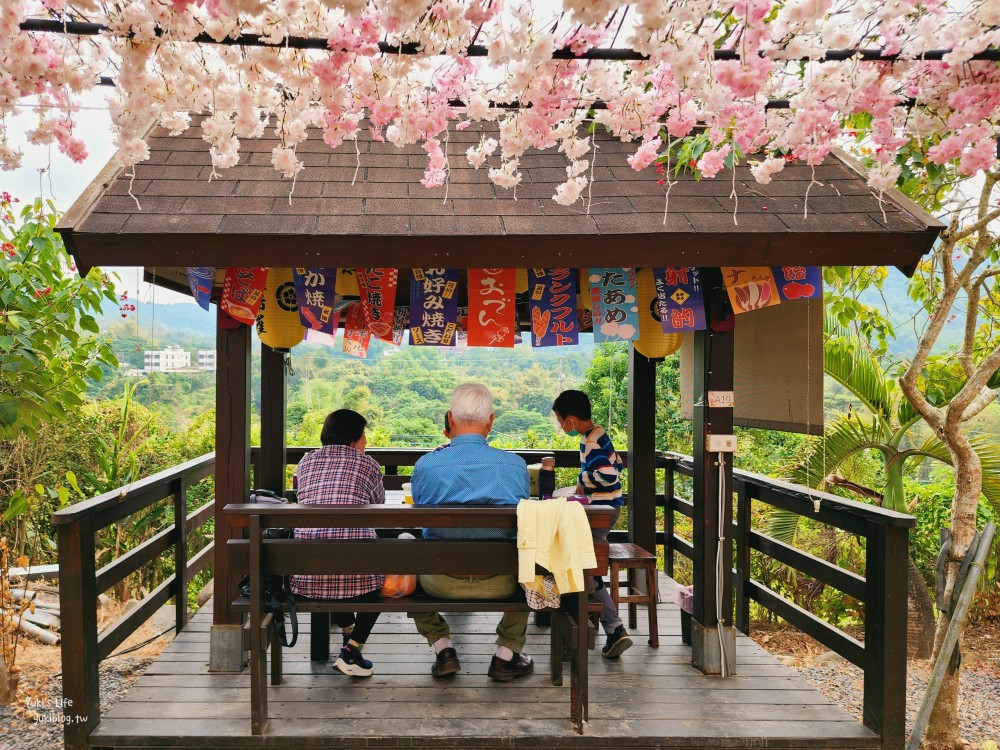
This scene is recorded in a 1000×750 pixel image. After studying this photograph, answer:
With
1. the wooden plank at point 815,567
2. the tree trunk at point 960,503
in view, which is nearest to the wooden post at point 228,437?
the wooden plank at point 815,567

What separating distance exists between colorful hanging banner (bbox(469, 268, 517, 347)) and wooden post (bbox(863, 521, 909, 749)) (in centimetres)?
222

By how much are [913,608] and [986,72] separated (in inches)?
235

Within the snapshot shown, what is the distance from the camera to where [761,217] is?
3820 millimetres

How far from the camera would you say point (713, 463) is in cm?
427

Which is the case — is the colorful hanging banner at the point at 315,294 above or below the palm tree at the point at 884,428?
above

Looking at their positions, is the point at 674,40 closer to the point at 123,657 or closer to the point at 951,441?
the point at 951,441

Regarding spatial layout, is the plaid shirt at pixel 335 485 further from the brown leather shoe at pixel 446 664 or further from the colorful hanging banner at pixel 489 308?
the colorful hanging banner at pixel 489 308

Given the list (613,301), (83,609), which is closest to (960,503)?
(613,301)

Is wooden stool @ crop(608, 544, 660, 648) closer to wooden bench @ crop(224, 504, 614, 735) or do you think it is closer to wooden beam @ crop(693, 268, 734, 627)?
wooden beam @ crop(693, 268, 734, 627)

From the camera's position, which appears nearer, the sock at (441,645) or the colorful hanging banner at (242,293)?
the sock at (441,645)

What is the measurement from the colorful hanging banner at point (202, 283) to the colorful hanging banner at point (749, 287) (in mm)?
2963

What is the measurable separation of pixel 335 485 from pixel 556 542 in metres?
1.24

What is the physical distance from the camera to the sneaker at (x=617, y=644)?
4254 millimetres

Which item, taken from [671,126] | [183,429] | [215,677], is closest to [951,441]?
[671,126]
